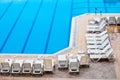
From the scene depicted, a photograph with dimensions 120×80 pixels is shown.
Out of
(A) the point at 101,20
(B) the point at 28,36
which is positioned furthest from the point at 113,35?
(B) the point at 28,36

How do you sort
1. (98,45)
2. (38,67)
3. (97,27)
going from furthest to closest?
(97,27) < (98,45) < (38,67)

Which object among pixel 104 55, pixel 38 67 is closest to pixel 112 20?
pixel 104 55

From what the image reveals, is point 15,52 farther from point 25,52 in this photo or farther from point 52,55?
point 52,55

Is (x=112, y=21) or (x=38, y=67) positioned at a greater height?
(x=112, y=21)

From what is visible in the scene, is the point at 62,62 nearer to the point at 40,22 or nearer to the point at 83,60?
the point at 83,60

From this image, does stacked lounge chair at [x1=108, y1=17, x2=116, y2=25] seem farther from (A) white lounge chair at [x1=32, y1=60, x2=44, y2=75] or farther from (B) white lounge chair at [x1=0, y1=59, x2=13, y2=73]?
(B) white lounge chair at [x1=0, y1=59, x2=13, y2=73]

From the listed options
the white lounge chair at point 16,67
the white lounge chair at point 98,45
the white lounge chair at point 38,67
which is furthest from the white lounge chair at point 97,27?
the white lounge chair at point 16,67

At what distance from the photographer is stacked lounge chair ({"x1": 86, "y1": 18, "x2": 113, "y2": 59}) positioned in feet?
25.5

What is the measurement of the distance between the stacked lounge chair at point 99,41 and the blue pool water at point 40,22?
0.81 m

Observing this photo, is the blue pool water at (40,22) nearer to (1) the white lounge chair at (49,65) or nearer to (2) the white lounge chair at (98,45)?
(2) the white lounge chair at (98,45)

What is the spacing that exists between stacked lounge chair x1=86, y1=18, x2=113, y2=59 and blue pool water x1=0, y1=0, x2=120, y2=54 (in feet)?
2.65

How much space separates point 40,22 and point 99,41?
2845 mm

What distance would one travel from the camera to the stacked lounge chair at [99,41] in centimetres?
779

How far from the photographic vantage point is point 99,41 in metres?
8.37
